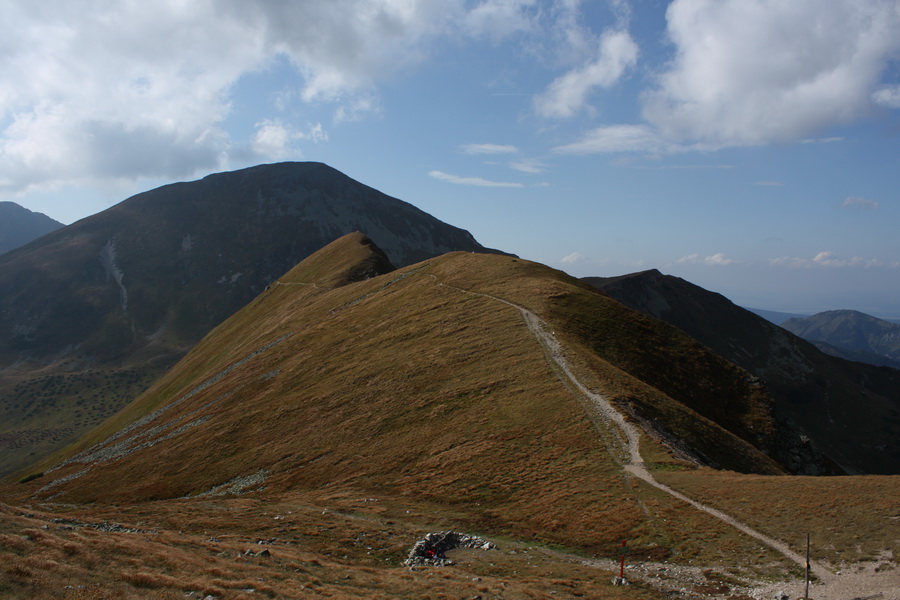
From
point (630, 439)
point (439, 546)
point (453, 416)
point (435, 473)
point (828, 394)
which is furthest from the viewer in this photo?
point (828, 394)

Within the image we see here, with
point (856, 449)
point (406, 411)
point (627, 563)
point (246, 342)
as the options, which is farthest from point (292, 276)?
point (856, 449)

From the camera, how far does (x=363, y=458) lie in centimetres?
4662

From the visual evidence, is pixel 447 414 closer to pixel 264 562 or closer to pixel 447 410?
pixel 447 410

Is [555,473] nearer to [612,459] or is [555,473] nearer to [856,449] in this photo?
[612,459]

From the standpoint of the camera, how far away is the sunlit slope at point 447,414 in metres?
Answer: 36.3

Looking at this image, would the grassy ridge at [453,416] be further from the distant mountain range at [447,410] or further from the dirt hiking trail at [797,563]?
the dirt hiking trail at [797,563]

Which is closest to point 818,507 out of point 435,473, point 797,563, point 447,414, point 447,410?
point 797,563

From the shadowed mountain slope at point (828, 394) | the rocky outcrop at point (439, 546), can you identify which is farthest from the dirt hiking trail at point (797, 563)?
the shadowed mountain slope at point (828, 394)

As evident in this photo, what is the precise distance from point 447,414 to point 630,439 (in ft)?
57.3

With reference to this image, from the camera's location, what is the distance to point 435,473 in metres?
40.4

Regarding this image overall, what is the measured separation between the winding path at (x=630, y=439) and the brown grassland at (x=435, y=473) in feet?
2.18

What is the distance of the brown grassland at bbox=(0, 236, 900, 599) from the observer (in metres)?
21.8

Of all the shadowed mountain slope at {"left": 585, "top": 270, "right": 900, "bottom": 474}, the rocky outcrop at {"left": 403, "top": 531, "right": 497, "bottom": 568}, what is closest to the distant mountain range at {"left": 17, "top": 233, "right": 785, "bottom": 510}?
the rocky outcrop at {"left": 403, "top": 531, "right": 497, "bottom": 568}

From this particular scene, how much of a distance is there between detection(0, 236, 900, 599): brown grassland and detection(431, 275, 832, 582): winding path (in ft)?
2.18
